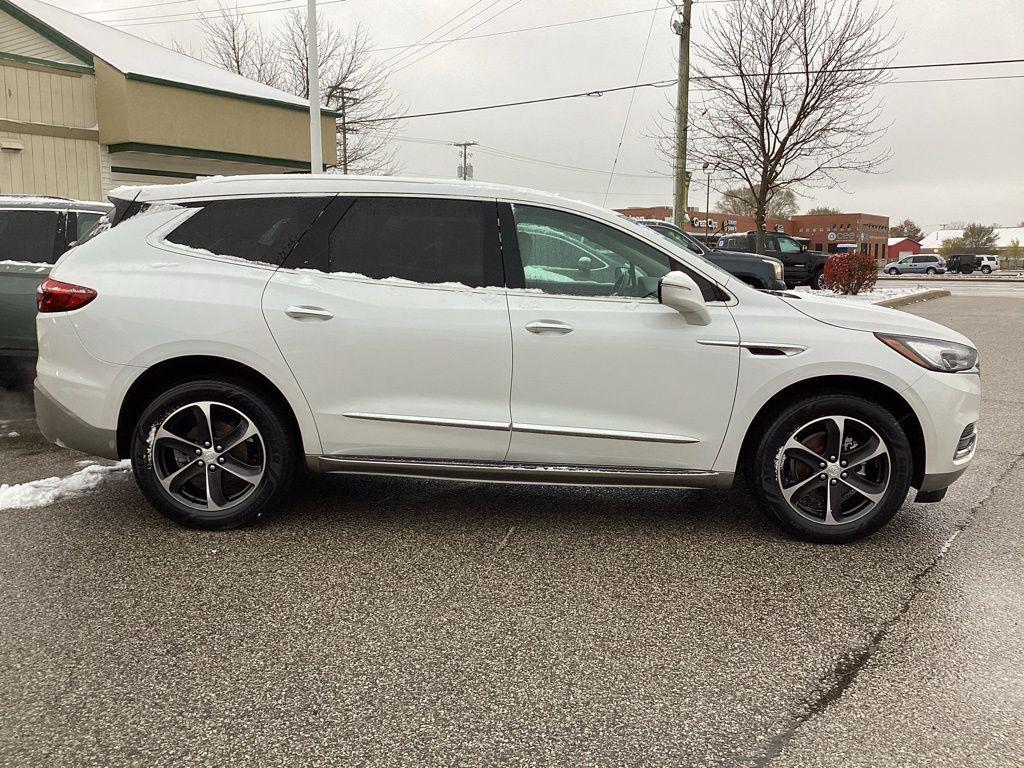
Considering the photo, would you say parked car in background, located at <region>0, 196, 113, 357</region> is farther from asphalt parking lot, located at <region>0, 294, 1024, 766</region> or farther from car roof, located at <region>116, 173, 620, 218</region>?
car roof, located at <region>116, 173, 620, 218</region>

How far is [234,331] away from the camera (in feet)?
14.0

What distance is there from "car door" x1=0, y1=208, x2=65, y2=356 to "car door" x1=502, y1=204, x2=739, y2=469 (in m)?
5.53

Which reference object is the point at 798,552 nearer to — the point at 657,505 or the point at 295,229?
the point at 657,505

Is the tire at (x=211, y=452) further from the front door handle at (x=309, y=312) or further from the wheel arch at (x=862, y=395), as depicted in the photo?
the wheel arch at (x=862, y=395)

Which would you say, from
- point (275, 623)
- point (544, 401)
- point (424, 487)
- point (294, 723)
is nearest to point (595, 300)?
point (544, 401)

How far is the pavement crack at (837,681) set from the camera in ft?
8.41

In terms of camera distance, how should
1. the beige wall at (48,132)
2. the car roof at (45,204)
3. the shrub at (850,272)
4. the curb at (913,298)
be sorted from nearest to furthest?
the car roof at (45,204) → the beige wall at (48,132) → the curb at (913,298) → the shrub at (850,272)

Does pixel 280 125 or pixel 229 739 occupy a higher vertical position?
pixel 280 125

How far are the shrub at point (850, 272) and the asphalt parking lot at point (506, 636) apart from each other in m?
18.4

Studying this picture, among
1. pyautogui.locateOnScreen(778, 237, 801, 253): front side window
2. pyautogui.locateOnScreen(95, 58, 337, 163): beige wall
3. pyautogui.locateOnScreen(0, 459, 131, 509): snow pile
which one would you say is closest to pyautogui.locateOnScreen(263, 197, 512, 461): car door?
pyautogui.locateOnScreen(0, 459, 131, 509): snow pile

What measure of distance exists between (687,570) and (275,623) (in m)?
1.88

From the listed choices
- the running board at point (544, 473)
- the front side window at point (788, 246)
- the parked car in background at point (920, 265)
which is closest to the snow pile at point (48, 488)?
the running board at point (544, 473)

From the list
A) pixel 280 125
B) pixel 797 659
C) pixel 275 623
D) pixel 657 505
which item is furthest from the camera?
pixel 280 125

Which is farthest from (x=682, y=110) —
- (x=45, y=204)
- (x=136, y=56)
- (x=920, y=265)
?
(x=920, y=265)
